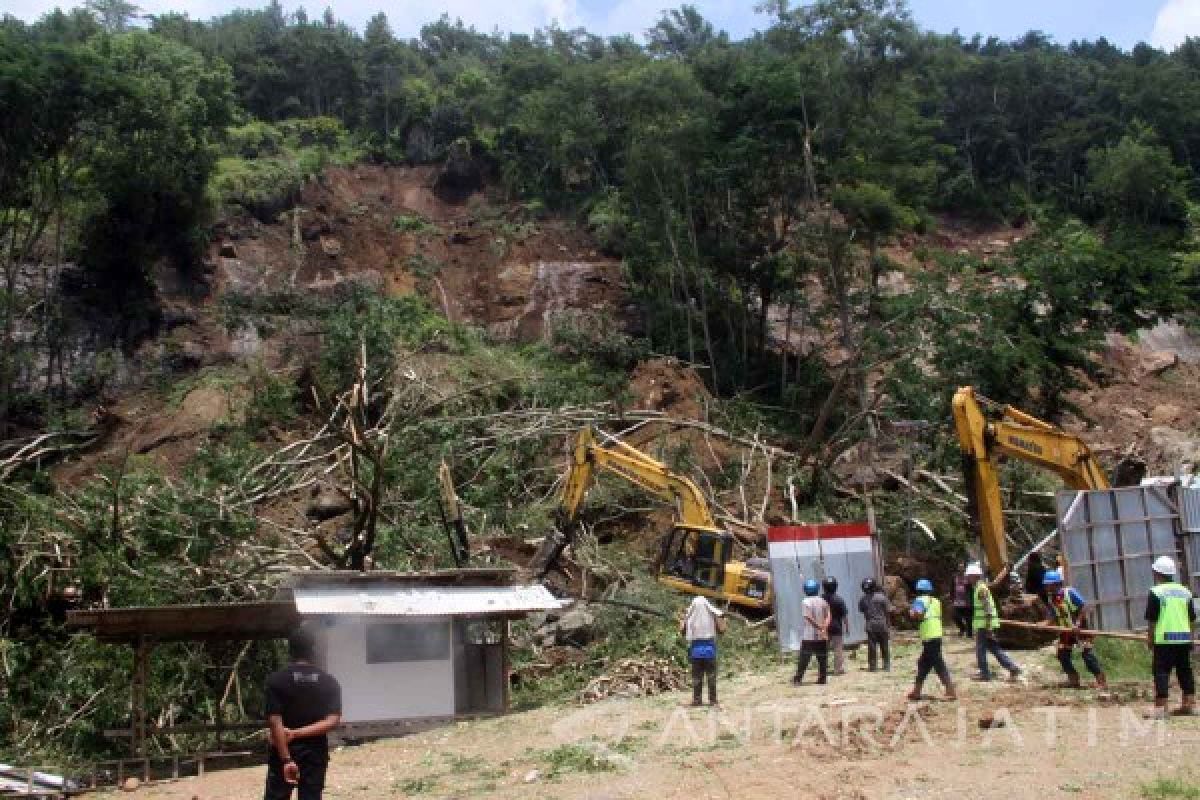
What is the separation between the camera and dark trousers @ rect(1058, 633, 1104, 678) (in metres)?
11.9

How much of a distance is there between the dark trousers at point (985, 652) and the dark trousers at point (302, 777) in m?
7.61

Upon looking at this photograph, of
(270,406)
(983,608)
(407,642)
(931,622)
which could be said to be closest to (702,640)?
(931,622)

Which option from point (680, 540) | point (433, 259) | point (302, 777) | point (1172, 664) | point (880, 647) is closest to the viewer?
point (302, 777)

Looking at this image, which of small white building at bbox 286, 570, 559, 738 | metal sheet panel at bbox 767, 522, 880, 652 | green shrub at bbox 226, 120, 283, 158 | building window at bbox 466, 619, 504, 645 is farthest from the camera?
green shrub at bbox 226, 120, 283, 158

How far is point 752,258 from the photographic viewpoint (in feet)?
113

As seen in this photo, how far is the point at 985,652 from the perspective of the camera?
12664mm

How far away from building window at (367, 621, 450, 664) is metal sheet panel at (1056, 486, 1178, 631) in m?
7.05

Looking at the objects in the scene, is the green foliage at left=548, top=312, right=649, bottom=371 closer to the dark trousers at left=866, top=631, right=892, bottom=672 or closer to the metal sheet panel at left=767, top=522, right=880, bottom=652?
the metal sheet panel at left=767, top=522, right=880, bottom=652

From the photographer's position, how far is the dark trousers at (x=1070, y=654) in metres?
11.9

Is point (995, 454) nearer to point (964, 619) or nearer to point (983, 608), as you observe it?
point (964, 619)

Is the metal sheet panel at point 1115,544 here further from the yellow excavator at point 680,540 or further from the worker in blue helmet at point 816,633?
the yellow excavator at point 680,540

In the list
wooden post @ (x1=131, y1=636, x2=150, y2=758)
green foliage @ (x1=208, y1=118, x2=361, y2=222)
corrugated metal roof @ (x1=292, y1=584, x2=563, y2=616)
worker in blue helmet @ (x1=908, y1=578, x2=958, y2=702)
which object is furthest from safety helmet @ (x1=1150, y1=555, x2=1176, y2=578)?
green foliage @ (x1=208, y1=118, x2=361, y2=222)

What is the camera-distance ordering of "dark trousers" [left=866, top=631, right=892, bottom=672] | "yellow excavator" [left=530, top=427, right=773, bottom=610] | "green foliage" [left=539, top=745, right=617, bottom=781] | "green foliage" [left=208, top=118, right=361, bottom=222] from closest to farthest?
"green foliage" [left=539, top=745, right=617, bottom=781]
"dark trousers" [left=866, top=631, right=892, bottom=672]
"yellow excavator" [left=530, top=427, right=773, bottom=610]
"green foliage" [left=208, top=118, right=361, bottom=222]

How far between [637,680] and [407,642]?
275 centimetres
